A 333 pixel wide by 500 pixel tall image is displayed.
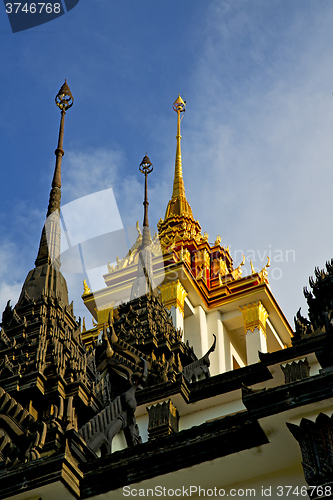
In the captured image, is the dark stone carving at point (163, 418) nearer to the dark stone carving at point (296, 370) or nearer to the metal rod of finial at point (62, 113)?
the dark stone carving at point (296, 370)

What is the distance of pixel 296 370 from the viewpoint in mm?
17500

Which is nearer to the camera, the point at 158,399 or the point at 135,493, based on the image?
the point at 135,493

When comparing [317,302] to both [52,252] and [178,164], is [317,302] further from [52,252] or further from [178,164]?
[178,164]

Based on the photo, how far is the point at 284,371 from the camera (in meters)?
17.4

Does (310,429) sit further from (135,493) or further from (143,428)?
(143,428)

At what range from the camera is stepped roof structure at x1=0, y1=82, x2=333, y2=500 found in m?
10.6

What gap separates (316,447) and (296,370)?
25.5 feet

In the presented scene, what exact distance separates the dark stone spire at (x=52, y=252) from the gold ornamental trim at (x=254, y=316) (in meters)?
12.7

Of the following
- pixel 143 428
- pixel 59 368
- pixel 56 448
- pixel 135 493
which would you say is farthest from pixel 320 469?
pixel 143 428

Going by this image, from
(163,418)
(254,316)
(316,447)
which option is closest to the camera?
(316,447)

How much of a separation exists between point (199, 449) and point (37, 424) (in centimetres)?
435

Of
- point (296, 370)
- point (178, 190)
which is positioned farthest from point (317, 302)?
point (178, 190)

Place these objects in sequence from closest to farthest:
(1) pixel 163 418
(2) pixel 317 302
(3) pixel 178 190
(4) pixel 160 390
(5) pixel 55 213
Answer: (1) pixel 163 418 < (4) pixel 160 390 < (2) pixel 317 302 < (5) pixel 55 213 < (3) pixel 178 190

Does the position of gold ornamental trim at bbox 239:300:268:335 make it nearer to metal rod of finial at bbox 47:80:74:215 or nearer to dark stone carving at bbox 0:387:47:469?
metal rod of finial at bbox 47:80:74:215
